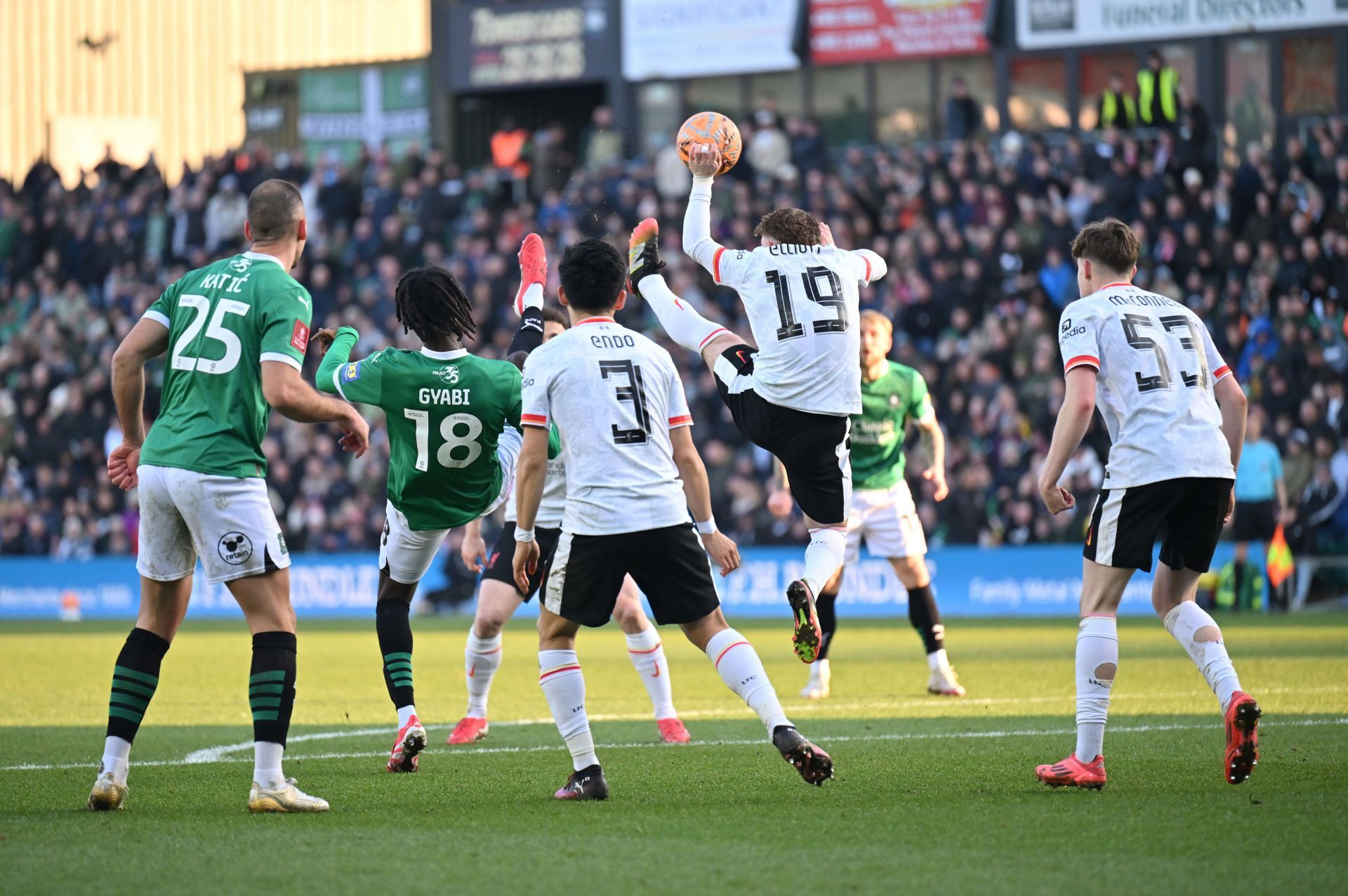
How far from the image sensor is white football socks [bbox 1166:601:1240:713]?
283 inches

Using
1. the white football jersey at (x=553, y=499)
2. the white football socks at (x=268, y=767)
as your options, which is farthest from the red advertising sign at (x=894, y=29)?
the white football socks at (x=268, y=767)

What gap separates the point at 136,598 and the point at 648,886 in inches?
878

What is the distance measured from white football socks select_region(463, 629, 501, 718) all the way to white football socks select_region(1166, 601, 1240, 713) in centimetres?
393

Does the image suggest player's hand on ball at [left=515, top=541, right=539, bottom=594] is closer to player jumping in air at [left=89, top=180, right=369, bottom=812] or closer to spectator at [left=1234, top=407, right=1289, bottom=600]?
player jumping in air at [left=89, top=180, right=369, bottom=812]

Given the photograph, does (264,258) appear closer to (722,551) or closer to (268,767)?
(268,767)

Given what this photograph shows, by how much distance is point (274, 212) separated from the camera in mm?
7094

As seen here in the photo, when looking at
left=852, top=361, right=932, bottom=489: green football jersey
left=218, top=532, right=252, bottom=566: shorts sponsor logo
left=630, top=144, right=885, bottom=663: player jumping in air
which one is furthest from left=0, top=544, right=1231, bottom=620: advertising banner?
left=218, top=532, right=252, bottom=566: shorts sponsor logo

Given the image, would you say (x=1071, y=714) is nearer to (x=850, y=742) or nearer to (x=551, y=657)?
(x=850, y=742)

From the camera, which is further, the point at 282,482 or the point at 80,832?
the point at 282,482

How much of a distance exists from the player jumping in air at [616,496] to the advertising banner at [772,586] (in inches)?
483

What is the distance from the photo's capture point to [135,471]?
23.5 ft

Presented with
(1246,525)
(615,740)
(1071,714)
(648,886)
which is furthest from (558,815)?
(1246,525)

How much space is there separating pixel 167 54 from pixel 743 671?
4663cm

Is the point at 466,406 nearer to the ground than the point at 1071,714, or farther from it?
farther from it
